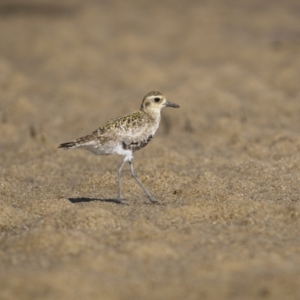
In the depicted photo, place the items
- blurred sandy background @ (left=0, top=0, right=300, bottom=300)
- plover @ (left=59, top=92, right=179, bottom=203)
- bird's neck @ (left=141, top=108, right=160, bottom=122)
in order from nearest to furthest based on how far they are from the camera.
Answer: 1. blurred sandy background @ (left=0, top=0, right=300, bottom=300)
2. plover @ (left=59, top=92, right=179, bottom=203)
3. bird's neck @ (left=141, top=108, right=160, bottom=122)

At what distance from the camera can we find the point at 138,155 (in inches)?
453

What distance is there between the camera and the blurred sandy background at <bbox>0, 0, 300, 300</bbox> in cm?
587

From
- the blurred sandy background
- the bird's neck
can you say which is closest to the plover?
the bird's neck

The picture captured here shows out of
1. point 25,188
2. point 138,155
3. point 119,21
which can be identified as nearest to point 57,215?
point 25,188

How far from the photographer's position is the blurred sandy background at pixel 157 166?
5871mm

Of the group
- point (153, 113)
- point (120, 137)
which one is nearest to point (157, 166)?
point (153, 113)

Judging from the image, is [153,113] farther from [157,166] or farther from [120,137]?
[157,166]

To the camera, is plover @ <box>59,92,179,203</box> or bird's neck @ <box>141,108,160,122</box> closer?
plover @ <box>59,92,179,203</box>

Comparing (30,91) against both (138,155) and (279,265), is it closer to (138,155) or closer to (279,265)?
(138,155)

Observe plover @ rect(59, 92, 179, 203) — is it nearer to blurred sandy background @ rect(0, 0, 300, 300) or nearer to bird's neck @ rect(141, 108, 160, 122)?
bird's neck @ rect(141, 108, 160, 122)

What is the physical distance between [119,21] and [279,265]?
22344mm

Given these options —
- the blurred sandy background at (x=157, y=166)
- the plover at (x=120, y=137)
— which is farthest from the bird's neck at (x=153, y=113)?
the blurred sandy background at (x=157, y=166)

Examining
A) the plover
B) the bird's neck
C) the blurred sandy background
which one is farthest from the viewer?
the bird's neck

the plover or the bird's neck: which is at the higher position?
the bird's neck
